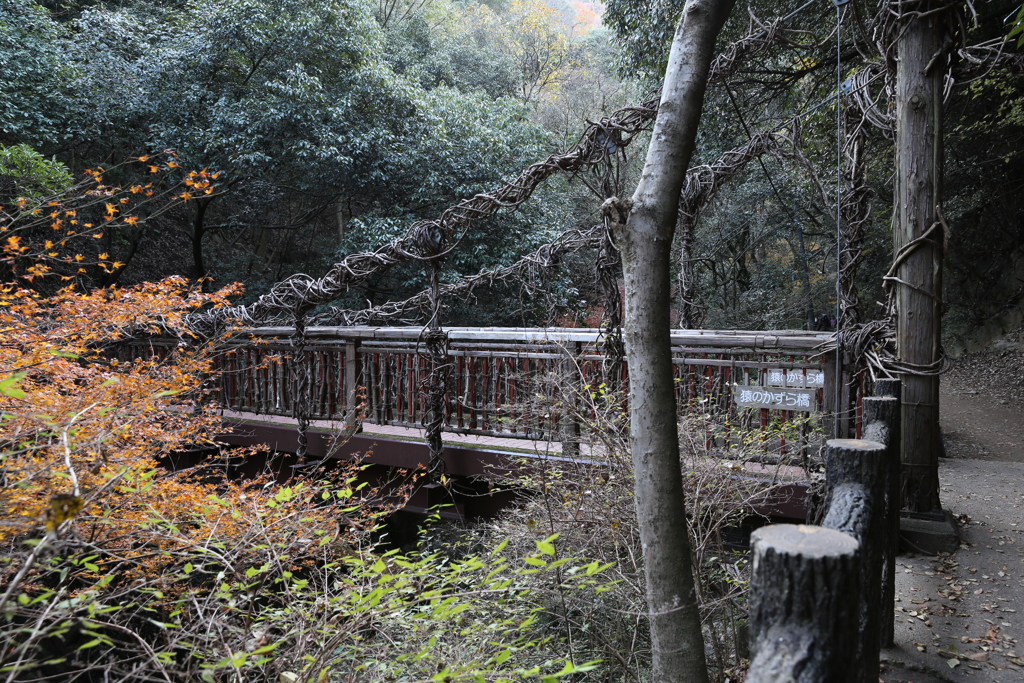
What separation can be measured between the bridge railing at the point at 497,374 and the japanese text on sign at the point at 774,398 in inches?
0.4

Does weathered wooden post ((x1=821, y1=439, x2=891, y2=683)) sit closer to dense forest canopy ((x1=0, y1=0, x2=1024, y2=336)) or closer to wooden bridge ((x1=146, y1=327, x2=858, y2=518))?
wooden bridge ((x1=146, y1=327, x2=858, y2=518))

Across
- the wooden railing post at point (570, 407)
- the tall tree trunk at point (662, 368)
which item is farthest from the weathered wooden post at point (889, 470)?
the wooden railing post at point (570, 407)

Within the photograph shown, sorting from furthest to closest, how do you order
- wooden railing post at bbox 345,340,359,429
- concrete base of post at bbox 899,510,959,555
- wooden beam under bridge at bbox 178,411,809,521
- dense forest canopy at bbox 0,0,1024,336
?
dense forest canopy at bbox 0,0,1024,336 → wooden railing post at bbox 345,340,359,429 → wooden beam under bridge at bbox 178,411,809,521 → concrete base of post at bbox 899,510,959,555

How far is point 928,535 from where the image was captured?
402 cm

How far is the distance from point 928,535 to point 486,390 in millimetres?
3763

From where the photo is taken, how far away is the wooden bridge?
4500mm

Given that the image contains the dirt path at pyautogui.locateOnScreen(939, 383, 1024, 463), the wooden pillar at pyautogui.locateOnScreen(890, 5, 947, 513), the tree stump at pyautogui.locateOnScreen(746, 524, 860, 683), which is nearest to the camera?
the tree stump at pyautogui.locateOnScreen(746, 524, 860, 683)

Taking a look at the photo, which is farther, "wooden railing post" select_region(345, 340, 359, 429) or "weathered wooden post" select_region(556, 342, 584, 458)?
"wooden railing post" select_region(345, 340, 359, 429)

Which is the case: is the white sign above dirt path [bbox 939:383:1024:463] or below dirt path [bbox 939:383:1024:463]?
above

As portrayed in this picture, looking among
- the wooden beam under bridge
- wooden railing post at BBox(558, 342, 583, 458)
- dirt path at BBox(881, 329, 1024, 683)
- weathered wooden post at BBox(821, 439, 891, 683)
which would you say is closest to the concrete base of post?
dirt path at BBox(881, 329, 1024, 683)

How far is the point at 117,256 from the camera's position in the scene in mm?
12641

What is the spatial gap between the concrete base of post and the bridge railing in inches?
38.0

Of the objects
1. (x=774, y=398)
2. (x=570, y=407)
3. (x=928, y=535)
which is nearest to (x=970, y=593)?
(x=928, y=535)

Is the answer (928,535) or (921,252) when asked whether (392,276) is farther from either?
(928,535)
